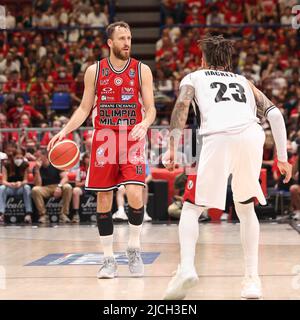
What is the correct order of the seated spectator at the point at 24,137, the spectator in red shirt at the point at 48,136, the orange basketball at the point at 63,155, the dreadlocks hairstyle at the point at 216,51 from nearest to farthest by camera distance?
the dreadlocks hairstyle at the point at 216,51, the orange basketball at the point at 63,155, the spectator in red shirt at the point at 48,136, the seated spectator at the point at 24,137

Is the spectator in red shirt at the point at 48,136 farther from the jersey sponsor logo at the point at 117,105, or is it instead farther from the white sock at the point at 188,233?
the white sock at the point at 188,233

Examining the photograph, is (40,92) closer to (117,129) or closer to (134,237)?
(117,129)

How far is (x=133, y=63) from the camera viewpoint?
7.18 metres

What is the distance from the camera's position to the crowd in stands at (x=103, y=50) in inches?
689

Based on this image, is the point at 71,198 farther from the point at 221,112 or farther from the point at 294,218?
the point at 221,112

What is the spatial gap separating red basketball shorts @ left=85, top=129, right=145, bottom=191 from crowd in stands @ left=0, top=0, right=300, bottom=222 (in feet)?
28.3

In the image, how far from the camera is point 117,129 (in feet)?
23.1

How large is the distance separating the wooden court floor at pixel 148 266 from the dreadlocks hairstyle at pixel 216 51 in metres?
1.75

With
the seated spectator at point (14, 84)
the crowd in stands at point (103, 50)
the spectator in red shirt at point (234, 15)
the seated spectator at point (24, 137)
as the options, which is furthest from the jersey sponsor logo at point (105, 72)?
the spectator in red shirt at point (234, 15)

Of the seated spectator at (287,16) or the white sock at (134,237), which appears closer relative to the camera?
the white sock at (134,237)

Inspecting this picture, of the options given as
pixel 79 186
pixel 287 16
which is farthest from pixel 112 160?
pixel 287 16

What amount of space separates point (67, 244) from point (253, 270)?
468 centimetres
